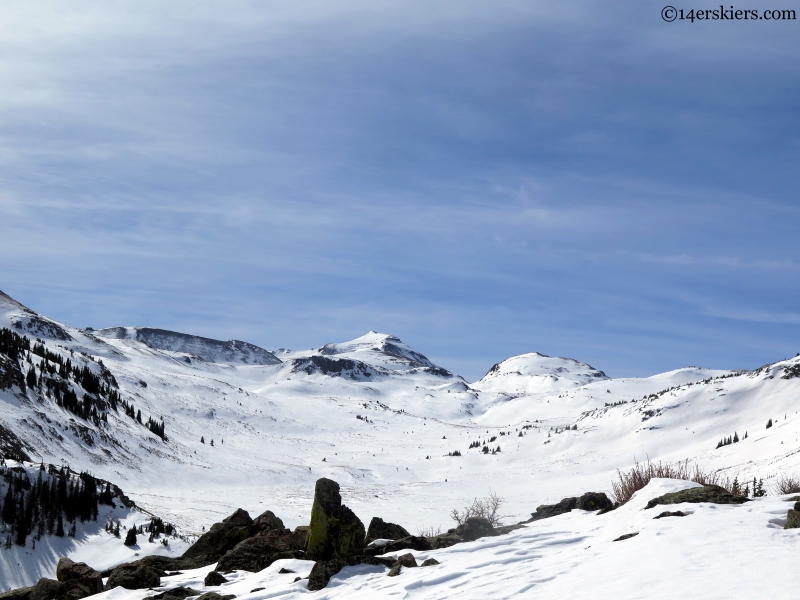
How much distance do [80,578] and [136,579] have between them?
1.22m

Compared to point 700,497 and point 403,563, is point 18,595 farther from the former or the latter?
point 700,497

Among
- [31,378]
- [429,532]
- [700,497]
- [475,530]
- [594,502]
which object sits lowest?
[429,532]

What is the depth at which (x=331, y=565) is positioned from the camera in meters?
10.7

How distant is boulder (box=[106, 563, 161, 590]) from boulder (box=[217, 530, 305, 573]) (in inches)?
50.1

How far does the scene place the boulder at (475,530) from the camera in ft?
41.8

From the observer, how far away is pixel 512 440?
3009 inches

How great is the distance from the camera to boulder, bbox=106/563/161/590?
1153cm

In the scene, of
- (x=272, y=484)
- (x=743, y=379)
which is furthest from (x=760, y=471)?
(x=743, y=379)

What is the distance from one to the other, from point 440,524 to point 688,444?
3167 centimetres

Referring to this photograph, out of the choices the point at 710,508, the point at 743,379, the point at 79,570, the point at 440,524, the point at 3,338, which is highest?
the point at 3,338

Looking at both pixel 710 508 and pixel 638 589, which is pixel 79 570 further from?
pixel 710 508

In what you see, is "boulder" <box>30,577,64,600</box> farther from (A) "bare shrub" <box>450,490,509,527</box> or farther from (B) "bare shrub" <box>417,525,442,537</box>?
(B) "bare shrub" <box>417,525,442,537</box>

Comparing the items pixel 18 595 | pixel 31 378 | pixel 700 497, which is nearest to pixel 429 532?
pixel 700 497

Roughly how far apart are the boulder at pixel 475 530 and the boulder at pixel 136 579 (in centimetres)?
599
